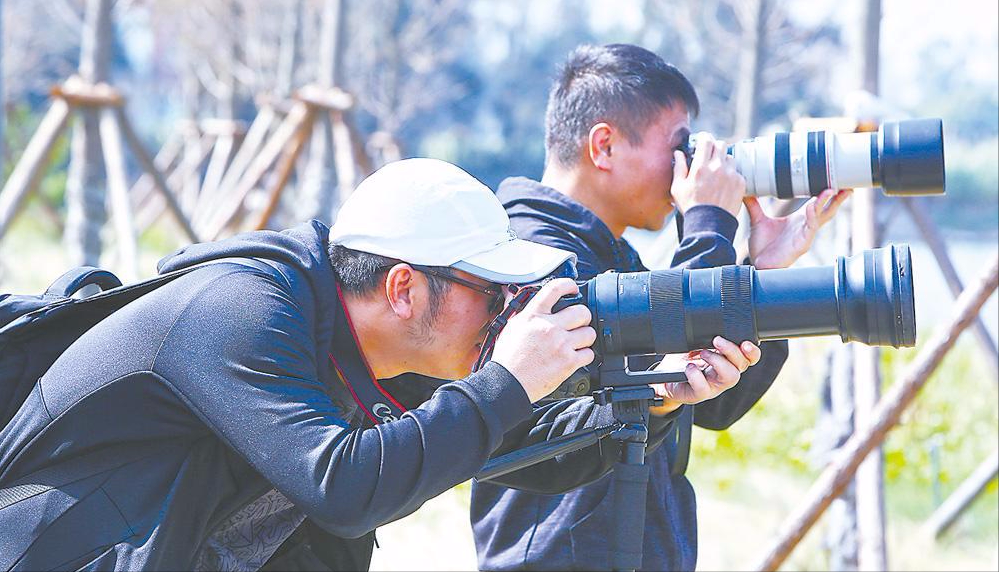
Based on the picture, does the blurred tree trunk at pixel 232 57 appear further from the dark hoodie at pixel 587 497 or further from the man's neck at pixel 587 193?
the dark hoodie at pixel 587 497

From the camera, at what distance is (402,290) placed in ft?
6.61

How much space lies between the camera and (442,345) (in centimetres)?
206

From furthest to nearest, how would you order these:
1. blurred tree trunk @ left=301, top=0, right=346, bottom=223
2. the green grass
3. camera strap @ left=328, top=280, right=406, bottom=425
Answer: blurred tree trunk @ left=301, top=0, right=346, bottom=223
the green grass
camera strap @ left=328, top=280, right=406, bottom=425

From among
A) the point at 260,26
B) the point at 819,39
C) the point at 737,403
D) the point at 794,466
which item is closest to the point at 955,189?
the point at 819,39

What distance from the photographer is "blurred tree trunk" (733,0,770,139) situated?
11.7 m

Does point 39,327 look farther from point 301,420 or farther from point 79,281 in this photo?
point 301,420

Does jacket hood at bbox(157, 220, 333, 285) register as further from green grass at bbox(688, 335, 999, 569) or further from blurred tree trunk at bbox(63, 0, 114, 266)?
blurred tree trunk at bbox(63, 0, 114, 266)

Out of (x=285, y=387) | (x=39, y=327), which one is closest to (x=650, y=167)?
(x=285, y=387)

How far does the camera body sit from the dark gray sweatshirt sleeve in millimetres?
1005

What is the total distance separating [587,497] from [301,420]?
996 mm

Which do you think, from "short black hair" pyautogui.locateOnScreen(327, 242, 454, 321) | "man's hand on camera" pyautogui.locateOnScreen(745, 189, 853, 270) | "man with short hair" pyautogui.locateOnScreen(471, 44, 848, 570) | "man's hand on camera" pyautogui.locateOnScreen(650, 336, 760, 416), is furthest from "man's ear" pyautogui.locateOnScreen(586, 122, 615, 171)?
"short black hair" pyautogui.locateOnScreen(327, 242, 454, 321)

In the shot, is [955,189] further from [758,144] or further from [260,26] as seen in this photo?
[758,144]

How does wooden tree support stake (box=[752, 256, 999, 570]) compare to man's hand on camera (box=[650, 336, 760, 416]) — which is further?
wooden tree support stake (box=[752, 256, 999, 570])

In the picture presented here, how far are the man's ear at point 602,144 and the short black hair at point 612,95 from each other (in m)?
0.03
